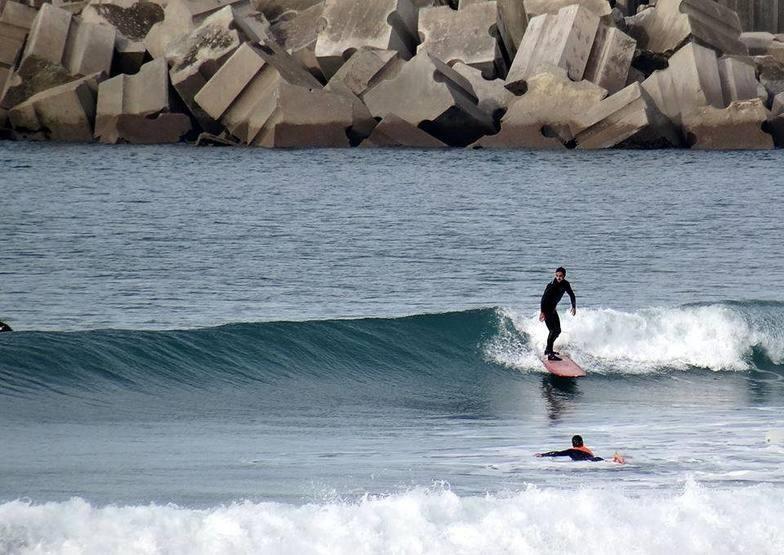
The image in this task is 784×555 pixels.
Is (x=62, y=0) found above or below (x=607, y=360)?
above

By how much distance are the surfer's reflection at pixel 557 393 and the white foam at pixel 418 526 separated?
4.91m

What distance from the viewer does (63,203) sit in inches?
1224

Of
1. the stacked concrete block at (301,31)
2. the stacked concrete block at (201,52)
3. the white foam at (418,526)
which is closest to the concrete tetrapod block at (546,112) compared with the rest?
the stacked concrete block at (301,31)

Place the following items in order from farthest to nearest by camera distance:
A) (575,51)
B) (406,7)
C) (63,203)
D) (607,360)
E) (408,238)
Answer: (406,7) < (575,51) < (63,203) < (408,238) < (607,360)

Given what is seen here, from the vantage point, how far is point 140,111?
42250 mm

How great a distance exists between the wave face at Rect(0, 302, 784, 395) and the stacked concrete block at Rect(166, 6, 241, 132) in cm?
2243

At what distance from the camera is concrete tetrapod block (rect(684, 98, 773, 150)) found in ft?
135

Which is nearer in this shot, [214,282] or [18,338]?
[18,338]

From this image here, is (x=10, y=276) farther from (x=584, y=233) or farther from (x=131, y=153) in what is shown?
(x=131, y=153)

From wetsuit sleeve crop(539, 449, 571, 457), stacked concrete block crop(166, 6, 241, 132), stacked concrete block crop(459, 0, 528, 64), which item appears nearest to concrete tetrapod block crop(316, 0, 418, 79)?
stacked concrete block crop(459, 0, 528, 64)

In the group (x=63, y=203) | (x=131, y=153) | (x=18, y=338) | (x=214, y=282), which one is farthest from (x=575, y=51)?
(x=18, y=338)

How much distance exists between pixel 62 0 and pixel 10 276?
3040 cm

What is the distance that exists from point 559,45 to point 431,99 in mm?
4046

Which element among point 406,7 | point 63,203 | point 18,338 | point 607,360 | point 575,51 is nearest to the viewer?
point 18,338
